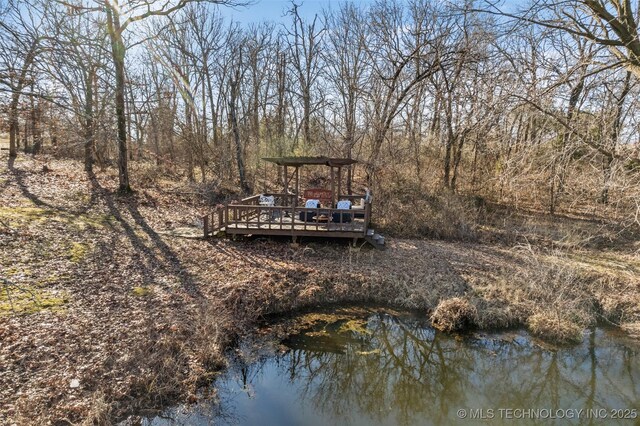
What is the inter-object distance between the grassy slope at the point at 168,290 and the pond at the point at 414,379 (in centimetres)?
51

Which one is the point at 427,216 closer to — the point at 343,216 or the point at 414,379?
the point at 343,216

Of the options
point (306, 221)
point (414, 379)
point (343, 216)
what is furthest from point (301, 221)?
point (414, 379)

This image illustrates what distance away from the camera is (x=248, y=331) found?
301 inches

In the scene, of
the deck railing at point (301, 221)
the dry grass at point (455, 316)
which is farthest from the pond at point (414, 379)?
the deck railing at point (301, 221)

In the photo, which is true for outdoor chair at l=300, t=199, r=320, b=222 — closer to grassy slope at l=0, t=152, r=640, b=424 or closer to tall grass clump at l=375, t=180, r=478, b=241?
grassy slope at l=0, t=152, r=640, b=424

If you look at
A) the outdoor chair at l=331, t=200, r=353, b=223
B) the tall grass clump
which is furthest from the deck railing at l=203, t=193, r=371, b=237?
the tall grass clump

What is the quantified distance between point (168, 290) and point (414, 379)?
220 inches

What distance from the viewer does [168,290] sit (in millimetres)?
8055

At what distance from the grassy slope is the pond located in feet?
1.68

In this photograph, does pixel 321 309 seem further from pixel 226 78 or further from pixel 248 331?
pixel 226 78

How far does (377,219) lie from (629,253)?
865 centimetres

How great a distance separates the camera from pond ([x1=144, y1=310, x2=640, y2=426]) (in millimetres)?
5738

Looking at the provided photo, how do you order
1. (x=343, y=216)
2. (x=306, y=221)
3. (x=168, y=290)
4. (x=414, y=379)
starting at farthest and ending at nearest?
1. (x=343, y=216)
2. (x=306, y=221)
3. (x=168, y=290)
4. (x=414, y=379)

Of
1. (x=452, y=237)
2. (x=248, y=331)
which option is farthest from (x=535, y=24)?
(x=452, y=237)
